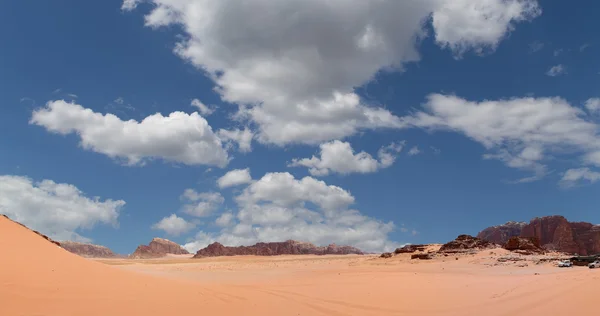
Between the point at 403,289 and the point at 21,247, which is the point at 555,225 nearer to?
the point at 403,289

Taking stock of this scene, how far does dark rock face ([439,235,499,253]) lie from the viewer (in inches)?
1785

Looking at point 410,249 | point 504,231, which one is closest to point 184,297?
point 410,249

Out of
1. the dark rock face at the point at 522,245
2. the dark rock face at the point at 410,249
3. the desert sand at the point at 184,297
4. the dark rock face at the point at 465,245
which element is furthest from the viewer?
the dark rock face at the point at 410,249

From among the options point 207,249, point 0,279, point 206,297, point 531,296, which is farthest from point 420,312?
point 207,249

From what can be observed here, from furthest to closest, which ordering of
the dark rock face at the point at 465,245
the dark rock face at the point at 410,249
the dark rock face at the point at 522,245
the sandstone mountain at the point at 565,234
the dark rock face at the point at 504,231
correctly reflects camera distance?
the dark rock face at the point at 504,231
the sandstone mountain at the point at 565,234
the dark rock face at the point at 410,249
the dark rock face at the point at 465,245
the dark rock face at the point at 522,245

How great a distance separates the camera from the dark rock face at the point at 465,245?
45350 millimetres

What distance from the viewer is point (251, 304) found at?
11422 mm

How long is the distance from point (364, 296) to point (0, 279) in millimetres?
9652

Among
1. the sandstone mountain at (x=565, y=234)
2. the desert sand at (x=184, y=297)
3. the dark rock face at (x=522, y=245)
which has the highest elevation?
the sandstone mountain at (x=565, y=234)

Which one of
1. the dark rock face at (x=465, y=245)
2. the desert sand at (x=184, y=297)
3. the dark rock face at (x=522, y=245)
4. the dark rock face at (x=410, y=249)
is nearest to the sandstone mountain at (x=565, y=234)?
the dark rock face at (x=410, y=249)

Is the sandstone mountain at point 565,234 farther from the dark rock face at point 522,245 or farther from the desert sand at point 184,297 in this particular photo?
the desert sand at point 184,297

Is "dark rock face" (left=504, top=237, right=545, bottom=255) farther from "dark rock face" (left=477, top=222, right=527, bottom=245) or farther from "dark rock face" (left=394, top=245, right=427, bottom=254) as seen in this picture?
"dark rock face" (left=477, top=222, right=527, bottom=245)

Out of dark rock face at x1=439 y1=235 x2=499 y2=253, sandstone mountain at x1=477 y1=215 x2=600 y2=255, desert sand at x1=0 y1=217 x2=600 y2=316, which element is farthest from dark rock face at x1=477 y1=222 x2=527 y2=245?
desert sand at x1=0 y1=217 x2=600 y2=316

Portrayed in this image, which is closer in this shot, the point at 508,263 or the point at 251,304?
the point at 251,304
